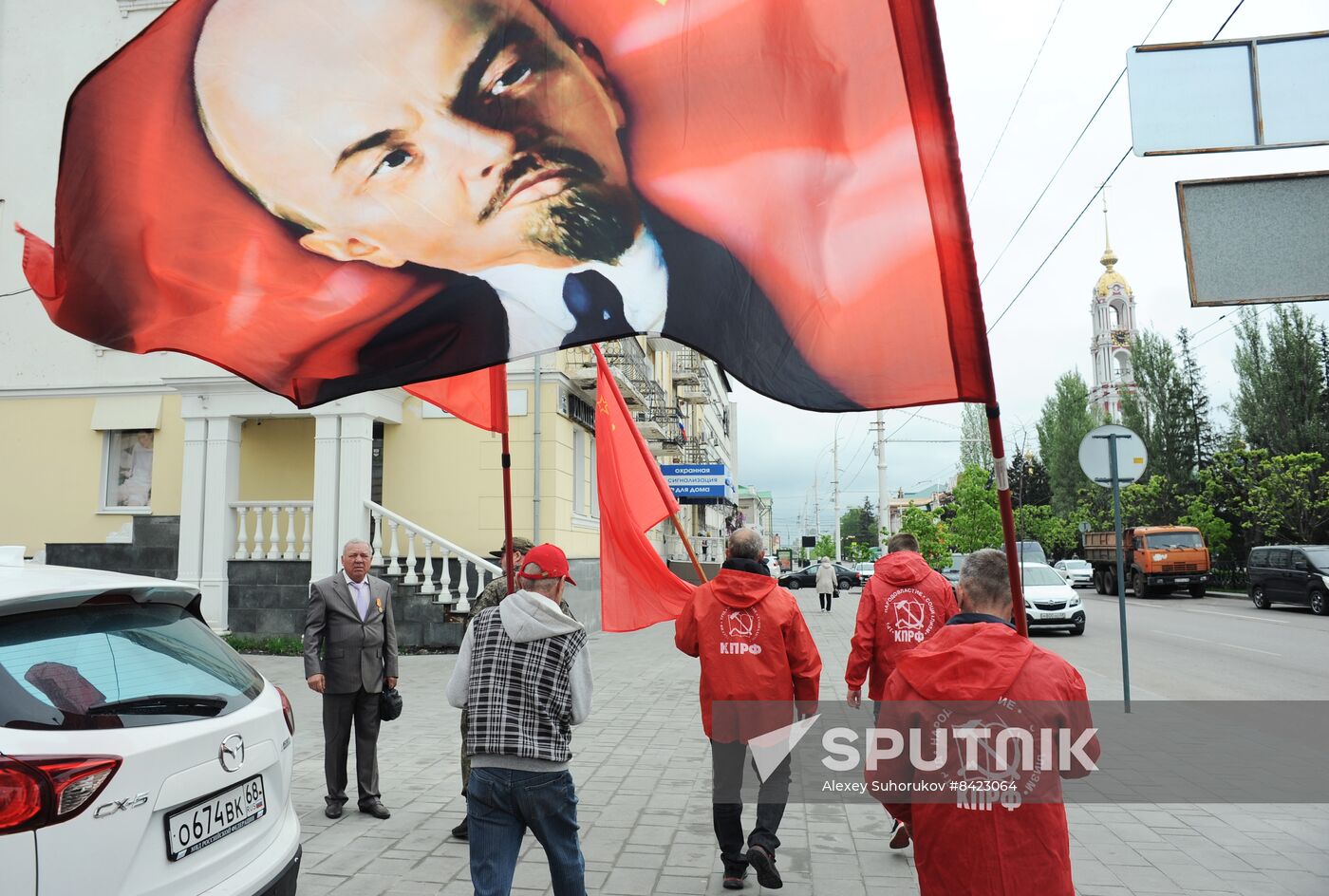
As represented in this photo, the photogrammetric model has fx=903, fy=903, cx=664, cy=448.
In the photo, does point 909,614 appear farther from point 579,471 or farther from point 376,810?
point 579,471

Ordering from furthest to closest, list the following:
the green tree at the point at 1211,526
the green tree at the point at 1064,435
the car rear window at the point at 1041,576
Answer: the green tree at the point at 1064,435 → the green tree at the point at 1211,526 → the car rear window at the point at 1041,576

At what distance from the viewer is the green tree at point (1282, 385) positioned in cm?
4078

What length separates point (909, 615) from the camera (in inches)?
217

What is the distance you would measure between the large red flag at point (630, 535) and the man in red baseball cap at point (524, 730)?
1.83 meters

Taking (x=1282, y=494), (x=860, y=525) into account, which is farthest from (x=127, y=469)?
(x=860, y=525)

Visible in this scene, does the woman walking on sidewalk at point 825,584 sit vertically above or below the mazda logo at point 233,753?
below

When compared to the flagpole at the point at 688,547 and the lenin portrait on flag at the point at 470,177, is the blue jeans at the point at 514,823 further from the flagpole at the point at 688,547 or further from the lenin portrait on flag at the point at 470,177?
the flagpole at the point at 688,547

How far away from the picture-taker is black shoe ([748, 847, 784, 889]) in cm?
460

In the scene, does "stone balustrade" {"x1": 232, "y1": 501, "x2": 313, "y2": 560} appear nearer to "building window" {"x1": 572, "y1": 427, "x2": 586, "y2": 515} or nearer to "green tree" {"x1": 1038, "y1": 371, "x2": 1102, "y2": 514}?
"building window" {"x1": 572, "y1": 427, "x2": 586, "y2": 515}

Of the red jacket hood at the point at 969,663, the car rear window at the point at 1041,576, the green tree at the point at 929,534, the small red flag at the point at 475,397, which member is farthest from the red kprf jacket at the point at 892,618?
the green tree at the point at 929,534

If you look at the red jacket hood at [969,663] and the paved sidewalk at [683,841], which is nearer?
the red jacket hood at [969,663]

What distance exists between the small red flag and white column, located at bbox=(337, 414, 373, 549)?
10.3 metres

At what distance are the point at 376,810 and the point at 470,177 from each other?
4333 millimetres

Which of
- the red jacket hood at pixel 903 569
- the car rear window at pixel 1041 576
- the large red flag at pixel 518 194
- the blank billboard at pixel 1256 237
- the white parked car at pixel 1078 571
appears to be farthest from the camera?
the white parked car at pixel 1078 571
